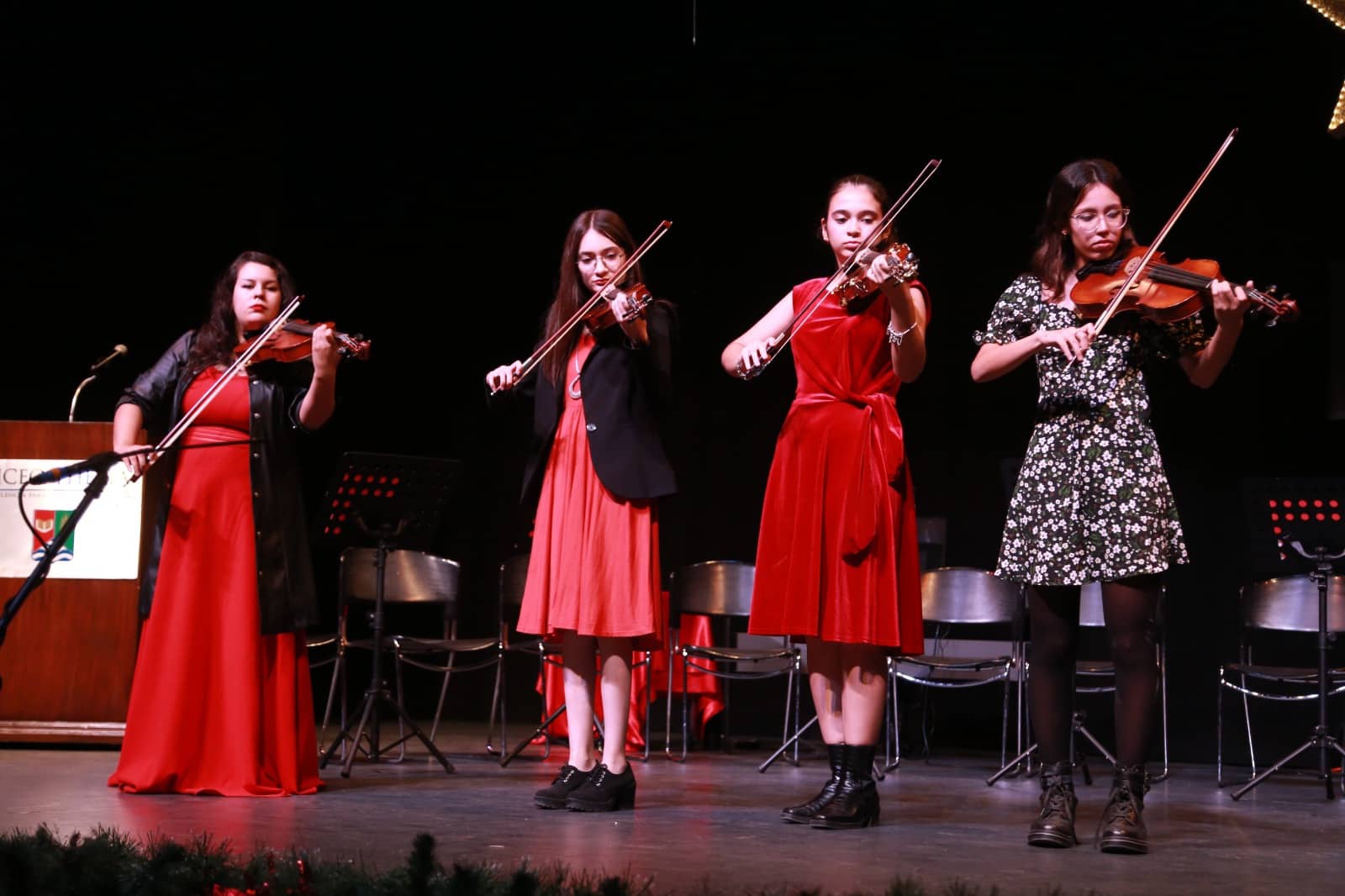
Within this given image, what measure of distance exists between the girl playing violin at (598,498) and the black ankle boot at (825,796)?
464 mm

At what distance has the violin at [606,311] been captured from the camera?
365cm

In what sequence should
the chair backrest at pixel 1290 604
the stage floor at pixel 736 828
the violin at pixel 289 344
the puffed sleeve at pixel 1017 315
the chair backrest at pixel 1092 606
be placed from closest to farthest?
the stage floor at pixel 736 828 < the puffed sleeve at pixel 1017 315 < the violin at pixel 289 344 < the chair backrest at pixel 1290 604 < the chair backrest at pixel 1092 606

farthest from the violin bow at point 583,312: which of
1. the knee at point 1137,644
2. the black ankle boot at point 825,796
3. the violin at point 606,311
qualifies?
the knee at point 1137,644

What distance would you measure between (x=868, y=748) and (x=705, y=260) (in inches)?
150

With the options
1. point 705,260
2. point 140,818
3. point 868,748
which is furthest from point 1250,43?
point 140,818

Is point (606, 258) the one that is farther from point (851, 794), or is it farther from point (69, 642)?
point (69, 642)

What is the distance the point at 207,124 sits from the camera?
21.5ft

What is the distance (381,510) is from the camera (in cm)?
484

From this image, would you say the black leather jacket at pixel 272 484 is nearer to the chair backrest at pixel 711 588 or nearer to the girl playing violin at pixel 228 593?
the girl playing violin at pixel 228 593

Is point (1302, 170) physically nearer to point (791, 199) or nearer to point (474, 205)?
point (791, 199)

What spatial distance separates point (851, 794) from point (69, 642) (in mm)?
3349

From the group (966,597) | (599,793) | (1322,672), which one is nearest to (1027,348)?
(599,793)

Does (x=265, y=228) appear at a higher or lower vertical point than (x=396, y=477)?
higher

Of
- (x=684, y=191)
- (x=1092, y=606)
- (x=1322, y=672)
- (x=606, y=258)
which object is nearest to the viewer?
(x=606, y=258)
